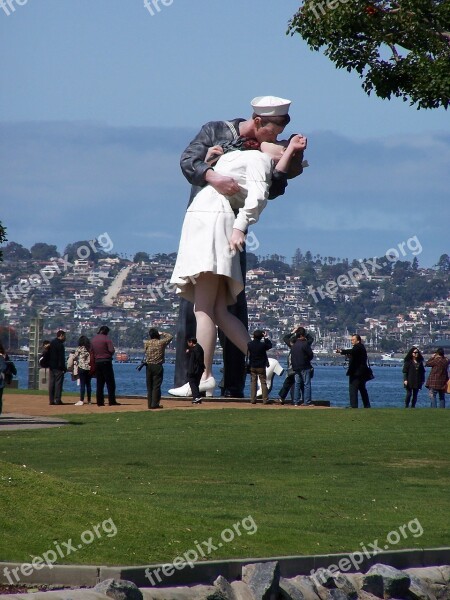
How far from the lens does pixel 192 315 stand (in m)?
30.4

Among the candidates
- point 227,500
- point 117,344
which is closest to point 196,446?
point 227,500

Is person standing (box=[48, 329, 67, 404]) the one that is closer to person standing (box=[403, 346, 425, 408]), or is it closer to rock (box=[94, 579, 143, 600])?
person standing (box=[403, 346, 425, 408])

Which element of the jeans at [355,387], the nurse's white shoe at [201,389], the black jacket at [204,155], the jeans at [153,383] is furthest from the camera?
the nurse's white shoe at [201,389]

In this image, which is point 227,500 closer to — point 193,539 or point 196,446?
point 193,539

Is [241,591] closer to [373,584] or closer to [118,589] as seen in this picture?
[118,589]

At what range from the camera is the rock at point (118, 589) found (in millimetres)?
10359

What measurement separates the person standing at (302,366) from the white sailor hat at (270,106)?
14.7ft

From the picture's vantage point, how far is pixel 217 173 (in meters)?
27.1

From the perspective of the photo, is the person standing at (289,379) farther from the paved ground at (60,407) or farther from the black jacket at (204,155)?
the black jacket at (204,155)

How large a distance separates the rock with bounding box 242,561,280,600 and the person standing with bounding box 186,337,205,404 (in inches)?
644

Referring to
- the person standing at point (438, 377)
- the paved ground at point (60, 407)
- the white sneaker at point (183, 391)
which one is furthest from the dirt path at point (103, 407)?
the person standing at point (438, 377)

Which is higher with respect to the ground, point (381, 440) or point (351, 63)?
point (351, 63)

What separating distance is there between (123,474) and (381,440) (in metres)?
5.69

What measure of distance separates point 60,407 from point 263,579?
17774 millimetres
